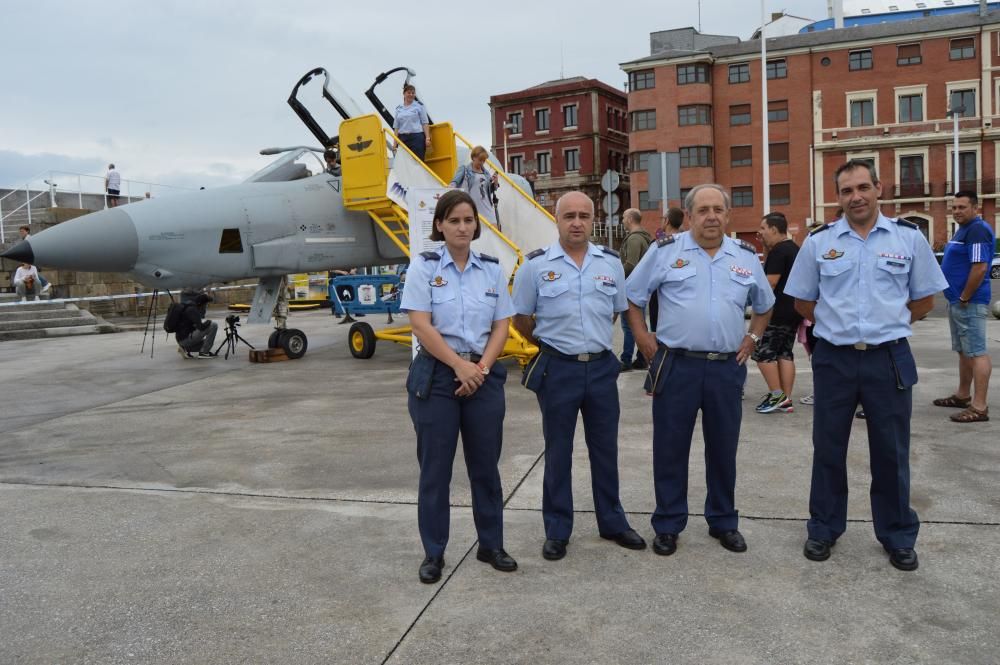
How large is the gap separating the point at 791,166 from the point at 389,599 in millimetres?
50420

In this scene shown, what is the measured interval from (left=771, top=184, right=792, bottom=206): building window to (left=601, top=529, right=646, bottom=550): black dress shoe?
1923 inches

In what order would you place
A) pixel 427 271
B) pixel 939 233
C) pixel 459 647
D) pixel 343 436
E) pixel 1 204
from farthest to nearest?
pixel 939 233, pixel 1 204, pixel 343 436, pixel 427 271, pixel 459 647

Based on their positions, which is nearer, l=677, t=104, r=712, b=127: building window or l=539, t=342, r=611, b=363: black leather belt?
l=539, t=342, r=611, b=363: black leather belt

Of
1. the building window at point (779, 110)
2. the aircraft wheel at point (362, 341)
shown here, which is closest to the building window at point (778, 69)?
the building window at point (779, 110)

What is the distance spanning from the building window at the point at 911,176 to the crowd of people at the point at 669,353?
49611 millimetres

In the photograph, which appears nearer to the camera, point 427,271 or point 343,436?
point 427,271

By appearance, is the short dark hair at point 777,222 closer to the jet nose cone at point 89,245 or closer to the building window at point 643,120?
the jet nose cone at point 89,245

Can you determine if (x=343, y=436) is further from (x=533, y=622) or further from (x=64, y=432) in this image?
(x=533, y=622)

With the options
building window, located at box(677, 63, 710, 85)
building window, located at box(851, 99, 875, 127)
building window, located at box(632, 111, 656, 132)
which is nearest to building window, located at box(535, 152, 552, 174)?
building window, located at box(632, 111, 656, 132)

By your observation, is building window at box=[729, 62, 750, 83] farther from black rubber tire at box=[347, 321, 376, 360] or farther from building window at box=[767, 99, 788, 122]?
black rubber tire at box=[347, 321, 376, 360]

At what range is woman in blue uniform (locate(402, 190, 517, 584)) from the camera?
356 cm

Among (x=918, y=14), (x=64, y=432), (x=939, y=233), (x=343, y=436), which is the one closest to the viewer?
(x=343, y=436)

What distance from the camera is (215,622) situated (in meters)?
3.26

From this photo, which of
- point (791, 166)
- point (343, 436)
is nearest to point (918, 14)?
point (791, 166)
